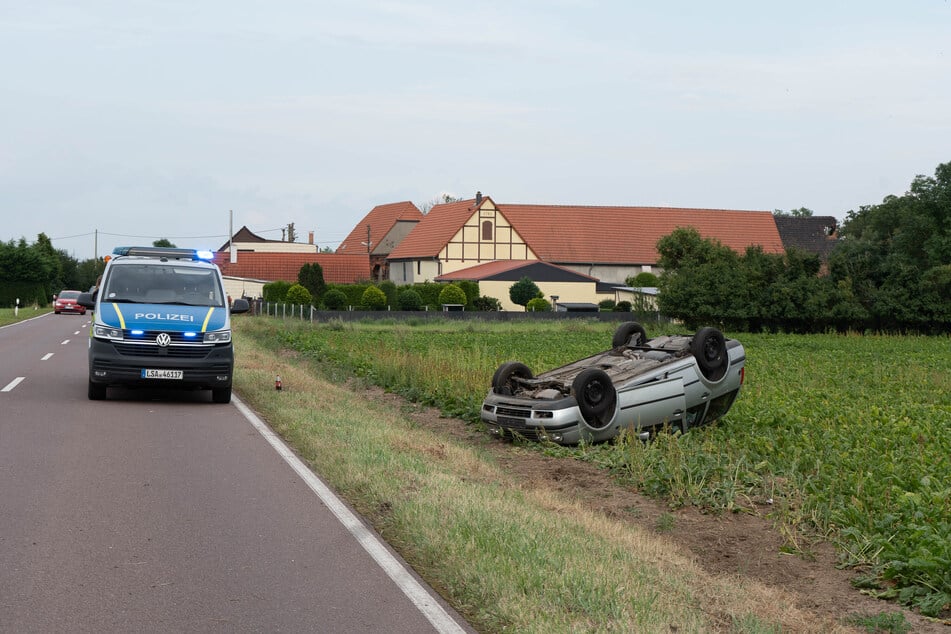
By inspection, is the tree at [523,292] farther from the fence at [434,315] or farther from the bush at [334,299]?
the bush at [334,299]

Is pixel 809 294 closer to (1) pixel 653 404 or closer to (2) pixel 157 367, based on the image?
(1) pixel 653 404

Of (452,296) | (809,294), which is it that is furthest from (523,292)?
(809,294)

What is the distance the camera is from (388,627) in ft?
18.0

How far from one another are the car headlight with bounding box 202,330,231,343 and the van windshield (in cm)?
81

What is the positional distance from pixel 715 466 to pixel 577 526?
3.14 m

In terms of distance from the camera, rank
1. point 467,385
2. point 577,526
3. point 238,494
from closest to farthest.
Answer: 1. point 577,526
2. point 238,494
3. point 467,385

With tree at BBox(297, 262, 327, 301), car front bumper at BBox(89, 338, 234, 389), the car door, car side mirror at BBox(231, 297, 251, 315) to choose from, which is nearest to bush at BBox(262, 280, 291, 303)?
tree at BBox(297, 262, 327, 301)

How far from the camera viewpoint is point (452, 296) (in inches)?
2717

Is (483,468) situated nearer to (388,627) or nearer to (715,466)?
(715,466)

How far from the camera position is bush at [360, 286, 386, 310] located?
Answer: 218ft

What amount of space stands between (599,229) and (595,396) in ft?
251

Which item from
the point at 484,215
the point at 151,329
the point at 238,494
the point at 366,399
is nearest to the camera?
the point at 238,494

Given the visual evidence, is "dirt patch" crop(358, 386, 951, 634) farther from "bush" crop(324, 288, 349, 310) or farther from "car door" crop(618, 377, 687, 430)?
"bush" crop(324, 288, 349, 310)

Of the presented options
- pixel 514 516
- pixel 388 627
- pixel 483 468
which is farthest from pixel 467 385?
pixel 388 627
